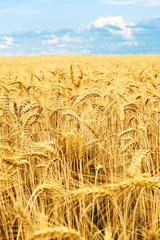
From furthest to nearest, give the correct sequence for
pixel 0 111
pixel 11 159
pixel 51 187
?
pixel 0 111 < pixel 11 159 < pixel 51 187

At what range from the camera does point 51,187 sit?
4.03ft

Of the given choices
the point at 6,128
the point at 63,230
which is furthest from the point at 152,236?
the point at 6,128

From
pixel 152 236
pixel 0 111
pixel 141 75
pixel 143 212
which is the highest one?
pixel 141 75

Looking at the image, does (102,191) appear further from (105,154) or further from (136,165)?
(105,154)

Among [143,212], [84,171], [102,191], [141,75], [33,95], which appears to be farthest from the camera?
[141,75]

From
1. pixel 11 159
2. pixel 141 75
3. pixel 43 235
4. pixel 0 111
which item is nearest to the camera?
pixel 43 235

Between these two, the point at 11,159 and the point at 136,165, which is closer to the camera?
the point at 136,165

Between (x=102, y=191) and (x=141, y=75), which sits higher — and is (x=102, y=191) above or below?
below

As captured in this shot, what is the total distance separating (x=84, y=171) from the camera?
234cm

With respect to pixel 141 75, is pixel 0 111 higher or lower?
lower

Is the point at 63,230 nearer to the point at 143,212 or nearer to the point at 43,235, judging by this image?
the point at 43,235

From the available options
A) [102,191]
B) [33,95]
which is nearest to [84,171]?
[102,191]

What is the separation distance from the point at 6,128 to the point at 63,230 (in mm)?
2506

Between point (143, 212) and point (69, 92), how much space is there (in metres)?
2.87
